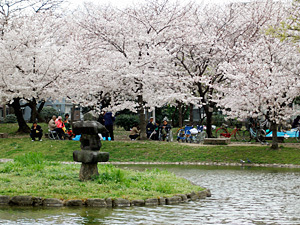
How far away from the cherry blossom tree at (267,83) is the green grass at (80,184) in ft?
40.3

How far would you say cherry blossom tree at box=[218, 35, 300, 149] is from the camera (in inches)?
985

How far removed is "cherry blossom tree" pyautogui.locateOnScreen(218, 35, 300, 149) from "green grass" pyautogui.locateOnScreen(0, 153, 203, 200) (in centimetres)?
1227

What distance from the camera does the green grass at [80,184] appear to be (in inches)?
432

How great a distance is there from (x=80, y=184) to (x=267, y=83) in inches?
614

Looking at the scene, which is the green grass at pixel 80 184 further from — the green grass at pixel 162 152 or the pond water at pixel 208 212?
the green grass at pixel 162 152

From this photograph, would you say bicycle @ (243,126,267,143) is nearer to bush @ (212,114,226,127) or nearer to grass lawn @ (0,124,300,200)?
grass lawn @ (0,124,300,200)

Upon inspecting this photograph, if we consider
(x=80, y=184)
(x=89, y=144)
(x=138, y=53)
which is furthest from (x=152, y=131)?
(x=80, y=184)

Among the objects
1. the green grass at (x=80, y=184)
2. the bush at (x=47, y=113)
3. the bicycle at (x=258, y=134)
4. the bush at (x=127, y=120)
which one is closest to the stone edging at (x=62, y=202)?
the green grass at (x=80, y=184)

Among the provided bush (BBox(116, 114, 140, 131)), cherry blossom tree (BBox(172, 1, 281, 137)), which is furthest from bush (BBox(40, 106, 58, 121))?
cherry blossom tree (BBox(172, 1, 281, 137))

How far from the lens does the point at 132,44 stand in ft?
101

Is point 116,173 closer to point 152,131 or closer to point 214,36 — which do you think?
point 152,131

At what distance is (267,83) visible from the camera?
2500 cm

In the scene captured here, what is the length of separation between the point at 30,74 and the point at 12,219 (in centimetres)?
2290

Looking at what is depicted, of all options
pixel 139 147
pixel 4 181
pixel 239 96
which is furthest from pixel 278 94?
pixel 4 181
